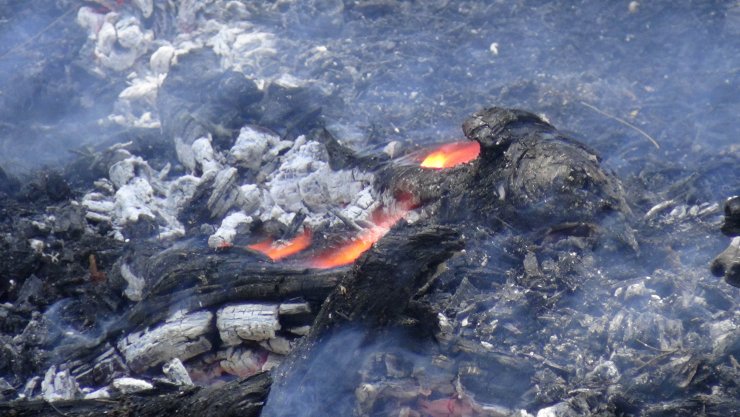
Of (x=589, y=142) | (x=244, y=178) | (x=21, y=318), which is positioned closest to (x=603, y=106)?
(x=589, y=142)

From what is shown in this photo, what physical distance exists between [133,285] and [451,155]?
11.8 feet

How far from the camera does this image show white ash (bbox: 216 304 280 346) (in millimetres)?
5152

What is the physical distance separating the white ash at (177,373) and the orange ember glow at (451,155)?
3497mm

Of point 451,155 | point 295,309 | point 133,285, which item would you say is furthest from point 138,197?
point 451,155

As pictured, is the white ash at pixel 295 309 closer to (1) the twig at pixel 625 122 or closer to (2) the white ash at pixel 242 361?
(2) the white ash at pixel 242 361

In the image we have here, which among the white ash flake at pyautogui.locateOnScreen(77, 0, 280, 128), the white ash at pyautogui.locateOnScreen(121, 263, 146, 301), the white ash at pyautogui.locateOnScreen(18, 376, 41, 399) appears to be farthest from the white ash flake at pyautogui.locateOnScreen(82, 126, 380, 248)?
the white ash flake at pyautogui.locateOnScreen(77, 0, 280, 128)

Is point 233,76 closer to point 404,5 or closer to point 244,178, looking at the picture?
point 244,178

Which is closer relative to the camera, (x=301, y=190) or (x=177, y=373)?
(x=177, y=373)

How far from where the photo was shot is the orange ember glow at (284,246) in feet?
21.6

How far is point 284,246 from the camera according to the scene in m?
6.72

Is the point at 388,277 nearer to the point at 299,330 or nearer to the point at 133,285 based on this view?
the point at 299,330

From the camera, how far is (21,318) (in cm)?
581

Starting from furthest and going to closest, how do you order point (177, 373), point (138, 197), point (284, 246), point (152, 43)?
1. point (152, 43)
2. point (138, 197)
3. point (284, 246)
4. point (177, 373)

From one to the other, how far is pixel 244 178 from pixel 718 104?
18.7 ft
